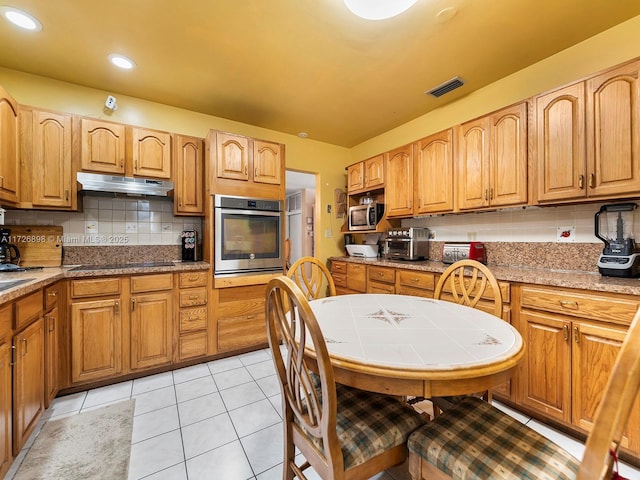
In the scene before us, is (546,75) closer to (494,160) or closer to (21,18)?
(494,160)

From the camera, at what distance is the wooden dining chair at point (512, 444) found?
22.4 inches

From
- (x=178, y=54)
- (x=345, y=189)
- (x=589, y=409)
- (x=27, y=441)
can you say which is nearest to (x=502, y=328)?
(x=589, y=409)

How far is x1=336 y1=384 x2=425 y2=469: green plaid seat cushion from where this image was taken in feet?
2.97

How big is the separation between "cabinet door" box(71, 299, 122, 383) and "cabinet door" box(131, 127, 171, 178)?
1.21m

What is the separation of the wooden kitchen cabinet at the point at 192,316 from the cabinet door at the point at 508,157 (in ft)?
8.64

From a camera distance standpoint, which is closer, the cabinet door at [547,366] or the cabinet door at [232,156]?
the cabinet door at [547,366]

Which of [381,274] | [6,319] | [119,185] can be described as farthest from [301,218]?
[6,319]

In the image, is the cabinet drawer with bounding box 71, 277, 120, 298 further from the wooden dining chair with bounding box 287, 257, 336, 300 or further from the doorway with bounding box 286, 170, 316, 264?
the doorway with bounding box 286, 170, 316, 264

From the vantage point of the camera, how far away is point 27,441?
1565 mm

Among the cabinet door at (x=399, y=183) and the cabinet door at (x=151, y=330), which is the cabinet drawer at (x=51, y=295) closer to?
the cabinet door at (x=151, y=330)

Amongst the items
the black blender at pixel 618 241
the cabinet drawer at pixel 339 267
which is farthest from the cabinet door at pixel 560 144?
the cabinet drawer at pixel 339 267

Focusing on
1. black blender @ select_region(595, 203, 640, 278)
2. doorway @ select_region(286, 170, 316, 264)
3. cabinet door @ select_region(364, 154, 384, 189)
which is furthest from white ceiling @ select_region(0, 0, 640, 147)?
doorway @ select_region(286, 170, 316, 264)

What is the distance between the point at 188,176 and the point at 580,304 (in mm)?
3216

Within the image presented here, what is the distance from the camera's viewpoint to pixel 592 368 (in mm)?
1526
